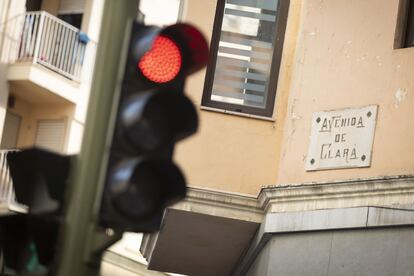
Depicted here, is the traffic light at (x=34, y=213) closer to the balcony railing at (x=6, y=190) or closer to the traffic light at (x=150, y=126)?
the traffic light at (x=150, y=126)

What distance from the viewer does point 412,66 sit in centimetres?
1186

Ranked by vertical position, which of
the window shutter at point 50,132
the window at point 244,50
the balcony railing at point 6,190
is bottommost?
the balcony railing at point 6,190

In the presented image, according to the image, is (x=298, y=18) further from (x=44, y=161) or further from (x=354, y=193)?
(x=44, y=161)

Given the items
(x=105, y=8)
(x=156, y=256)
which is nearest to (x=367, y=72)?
(x=156, y=256)

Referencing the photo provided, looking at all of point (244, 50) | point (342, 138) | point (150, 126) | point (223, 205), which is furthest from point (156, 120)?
point (244, 50)

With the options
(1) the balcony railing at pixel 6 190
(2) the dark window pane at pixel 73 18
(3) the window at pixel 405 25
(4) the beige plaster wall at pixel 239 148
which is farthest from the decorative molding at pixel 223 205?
(2) the dark window pane at pixel 73 18

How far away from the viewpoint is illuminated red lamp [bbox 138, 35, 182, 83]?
564 cm

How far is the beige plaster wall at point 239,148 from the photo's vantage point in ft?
44.0

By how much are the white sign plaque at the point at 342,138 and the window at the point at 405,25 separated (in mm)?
659

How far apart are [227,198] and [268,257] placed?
2.35ft

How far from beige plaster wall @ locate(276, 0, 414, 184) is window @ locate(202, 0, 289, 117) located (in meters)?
0.44

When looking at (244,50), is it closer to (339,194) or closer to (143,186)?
(339,194)

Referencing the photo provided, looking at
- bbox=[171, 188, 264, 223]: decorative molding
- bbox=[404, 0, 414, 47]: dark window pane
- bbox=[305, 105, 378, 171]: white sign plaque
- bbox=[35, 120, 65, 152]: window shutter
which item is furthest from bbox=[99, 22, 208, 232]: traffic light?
bbox=[35, 120, 65, 152]: window shutter

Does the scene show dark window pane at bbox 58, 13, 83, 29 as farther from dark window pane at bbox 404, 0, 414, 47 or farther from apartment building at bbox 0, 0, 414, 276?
dark window pane at bbox 404, 0, 414, 47
